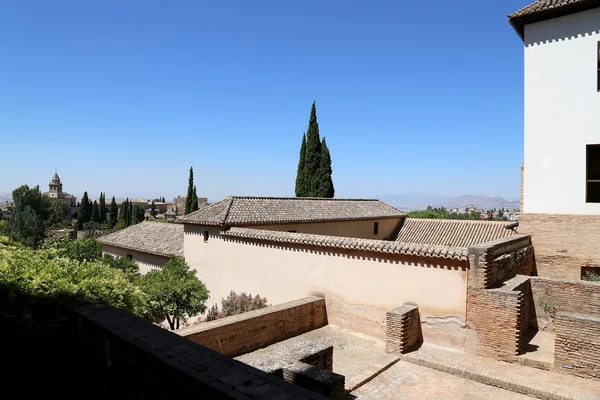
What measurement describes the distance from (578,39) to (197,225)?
13.4 metres

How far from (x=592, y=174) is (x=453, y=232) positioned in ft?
28.1

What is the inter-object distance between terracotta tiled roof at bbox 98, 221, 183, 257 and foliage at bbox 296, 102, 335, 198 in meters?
11.8

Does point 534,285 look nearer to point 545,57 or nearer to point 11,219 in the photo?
point 545,57

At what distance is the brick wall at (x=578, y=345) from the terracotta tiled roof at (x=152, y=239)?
13.4 meters

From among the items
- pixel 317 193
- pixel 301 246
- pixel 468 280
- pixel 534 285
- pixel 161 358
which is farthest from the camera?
pixel 317 193

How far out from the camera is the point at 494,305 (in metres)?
7.80

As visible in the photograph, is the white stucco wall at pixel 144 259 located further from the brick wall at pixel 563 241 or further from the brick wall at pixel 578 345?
the brick wall at pixel 578 345

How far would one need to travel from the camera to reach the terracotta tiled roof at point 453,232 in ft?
58.5

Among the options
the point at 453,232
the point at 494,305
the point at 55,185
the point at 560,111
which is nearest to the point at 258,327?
the point at 494,305

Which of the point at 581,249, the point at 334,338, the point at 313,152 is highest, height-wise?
the point at 313,152

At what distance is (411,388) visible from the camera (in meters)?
6.76

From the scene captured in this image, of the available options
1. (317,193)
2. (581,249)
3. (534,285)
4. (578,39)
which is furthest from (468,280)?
(317,193)

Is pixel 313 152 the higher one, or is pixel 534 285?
pixel 313 152

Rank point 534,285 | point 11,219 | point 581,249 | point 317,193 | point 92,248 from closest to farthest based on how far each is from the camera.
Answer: point 534,285 → point 581,249 → point 92,248 → point 317,193 → point 11,219
